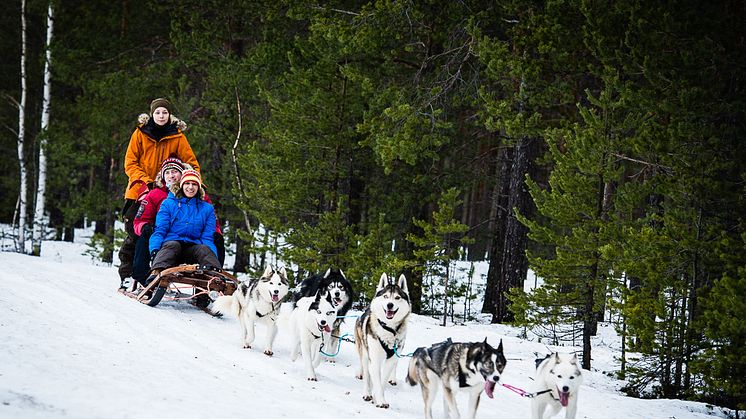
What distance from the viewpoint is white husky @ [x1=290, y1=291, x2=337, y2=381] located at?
650 cm

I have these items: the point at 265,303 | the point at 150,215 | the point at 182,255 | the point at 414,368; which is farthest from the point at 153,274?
the point at 414,368

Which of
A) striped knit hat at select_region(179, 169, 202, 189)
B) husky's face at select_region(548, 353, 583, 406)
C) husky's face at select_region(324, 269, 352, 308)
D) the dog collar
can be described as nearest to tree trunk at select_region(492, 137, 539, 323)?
husky's face at select_region(324, 269, 352, 308)

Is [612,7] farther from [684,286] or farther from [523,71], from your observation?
[684,286]

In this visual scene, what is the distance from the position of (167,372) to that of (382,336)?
208cm

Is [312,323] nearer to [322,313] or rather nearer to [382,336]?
[322,313]

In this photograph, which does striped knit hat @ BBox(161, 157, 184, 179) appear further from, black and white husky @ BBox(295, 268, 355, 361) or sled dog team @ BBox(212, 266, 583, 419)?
black and white husky @ BBox(295, 268, 355, 361)

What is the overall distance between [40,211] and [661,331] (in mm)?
16752

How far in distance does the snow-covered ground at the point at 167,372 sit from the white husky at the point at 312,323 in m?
0.21

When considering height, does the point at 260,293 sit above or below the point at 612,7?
below

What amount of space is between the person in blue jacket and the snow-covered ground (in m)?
0.85

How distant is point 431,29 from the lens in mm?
11672

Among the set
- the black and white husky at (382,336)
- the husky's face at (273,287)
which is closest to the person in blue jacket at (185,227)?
the husky's face at (273,287)

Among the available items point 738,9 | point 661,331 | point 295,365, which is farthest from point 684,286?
point 295,365

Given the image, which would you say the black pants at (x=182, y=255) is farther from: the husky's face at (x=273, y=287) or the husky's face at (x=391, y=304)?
the husky's face at (x=391, y=304)
